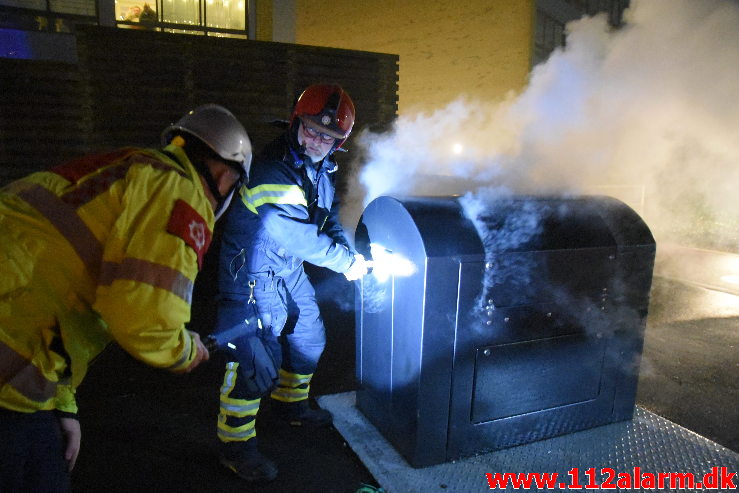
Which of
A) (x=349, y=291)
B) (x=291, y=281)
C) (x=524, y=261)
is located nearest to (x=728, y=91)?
(x=524, y=261)

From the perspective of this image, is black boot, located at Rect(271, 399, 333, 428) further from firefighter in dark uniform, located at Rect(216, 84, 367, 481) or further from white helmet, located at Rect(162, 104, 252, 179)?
white helmet, located at Rect(162, 104, 252, 179)

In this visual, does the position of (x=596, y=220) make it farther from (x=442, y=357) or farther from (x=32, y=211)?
(x=32, y=211)

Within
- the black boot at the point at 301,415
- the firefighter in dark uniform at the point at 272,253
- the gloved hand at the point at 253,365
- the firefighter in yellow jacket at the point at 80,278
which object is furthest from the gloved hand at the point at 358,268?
the firefighter in yellow jacket at the point at 80,278

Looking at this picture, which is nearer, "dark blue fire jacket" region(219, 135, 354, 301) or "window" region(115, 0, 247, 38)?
"dark blue fire jacket" region(219, 135, 354, 301)

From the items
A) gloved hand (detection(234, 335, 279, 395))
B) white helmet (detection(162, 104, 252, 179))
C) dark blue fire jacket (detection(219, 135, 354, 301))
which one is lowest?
gloved hand (detection(234, 335, 279, 395))

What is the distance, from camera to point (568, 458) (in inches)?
112

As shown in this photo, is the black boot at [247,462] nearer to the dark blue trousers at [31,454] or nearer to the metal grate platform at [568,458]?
the metal grate platform at [568,458]

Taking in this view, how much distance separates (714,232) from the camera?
11.9m

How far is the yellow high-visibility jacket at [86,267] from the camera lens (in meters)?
1.38

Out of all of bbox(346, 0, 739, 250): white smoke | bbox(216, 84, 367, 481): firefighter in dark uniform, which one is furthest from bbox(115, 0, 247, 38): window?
bbox(216, 84, 367, 481): firefighter in dark uniform

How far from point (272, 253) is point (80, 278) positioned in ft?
4.75

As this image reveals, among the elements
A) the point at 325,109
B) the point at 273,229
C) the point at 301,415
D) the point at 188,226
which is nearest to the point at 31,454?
the point at 188,226

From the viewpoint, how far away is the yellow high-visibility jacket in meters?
1.38

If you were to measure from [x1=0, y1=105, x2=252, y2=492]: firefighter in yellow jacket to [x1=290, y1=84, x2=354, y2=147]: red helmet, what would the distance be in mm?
1494
